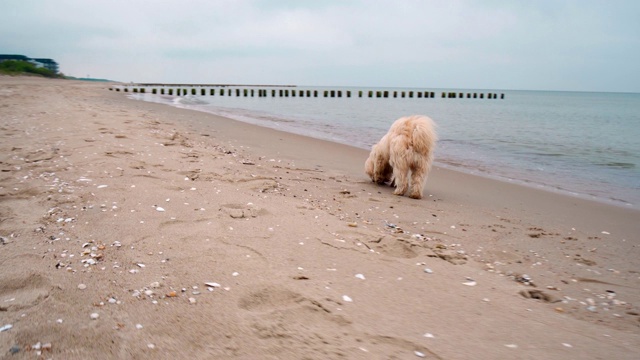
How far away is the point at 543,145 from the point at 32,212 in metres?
14.9

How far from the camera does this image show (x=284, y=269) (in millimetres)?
2973

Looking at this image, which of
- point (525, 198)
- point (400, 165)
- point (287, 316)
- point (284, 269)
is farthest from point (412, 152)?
point (287, 316)

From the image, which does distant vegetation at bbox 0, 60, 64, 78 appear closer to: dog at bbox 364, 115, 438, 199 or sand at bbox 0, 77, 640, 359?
sand at bbox 0, 77, 640, 359

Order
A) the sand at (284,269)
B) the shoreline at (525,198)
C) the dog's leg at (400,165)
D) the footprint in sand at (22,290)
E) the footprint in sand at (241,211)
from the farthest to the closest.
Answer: the dog's leg at (400,165), the shoreline at (525,198), the footprint in sand at (241,211), the footprint in sand at (22,290), the sand at (284,269)

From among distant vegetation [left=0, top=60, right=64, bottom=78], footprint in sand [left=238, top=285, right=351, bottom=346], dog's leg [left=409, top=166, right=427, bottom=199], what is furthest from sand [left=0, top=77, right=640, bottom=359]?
distant vegetation [left=0, top=60, right=64, bottom=78]

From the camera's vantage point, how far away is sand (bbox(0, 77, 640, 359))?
2143 millimetres

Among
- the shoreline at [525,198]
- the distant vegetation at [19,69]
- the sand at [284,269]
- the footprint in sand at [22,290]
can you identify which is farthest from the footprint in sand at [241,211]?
the distant vegetation at [19,69]

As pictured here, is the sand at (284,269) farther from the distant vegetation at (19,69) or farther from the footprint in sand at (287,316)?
the distant vegetation at (19,69)

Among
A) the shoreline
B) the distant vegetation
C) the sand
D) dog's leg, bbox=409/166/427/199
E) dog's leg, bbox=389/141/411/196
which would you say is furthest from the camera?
the distant vegetation

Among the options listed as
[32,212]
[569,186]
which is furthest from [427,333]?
[569,186]

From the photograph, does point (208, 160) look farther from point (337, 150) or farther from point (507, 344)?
point (507, 344)

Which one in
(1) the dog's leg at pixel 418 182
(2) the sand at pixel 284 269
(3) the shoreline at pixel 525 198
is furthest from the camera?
(1) the dog's leg at pixel 418 182

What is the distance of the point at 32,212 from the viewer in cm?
371

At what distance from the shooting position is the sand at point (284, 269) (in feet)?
7.03
